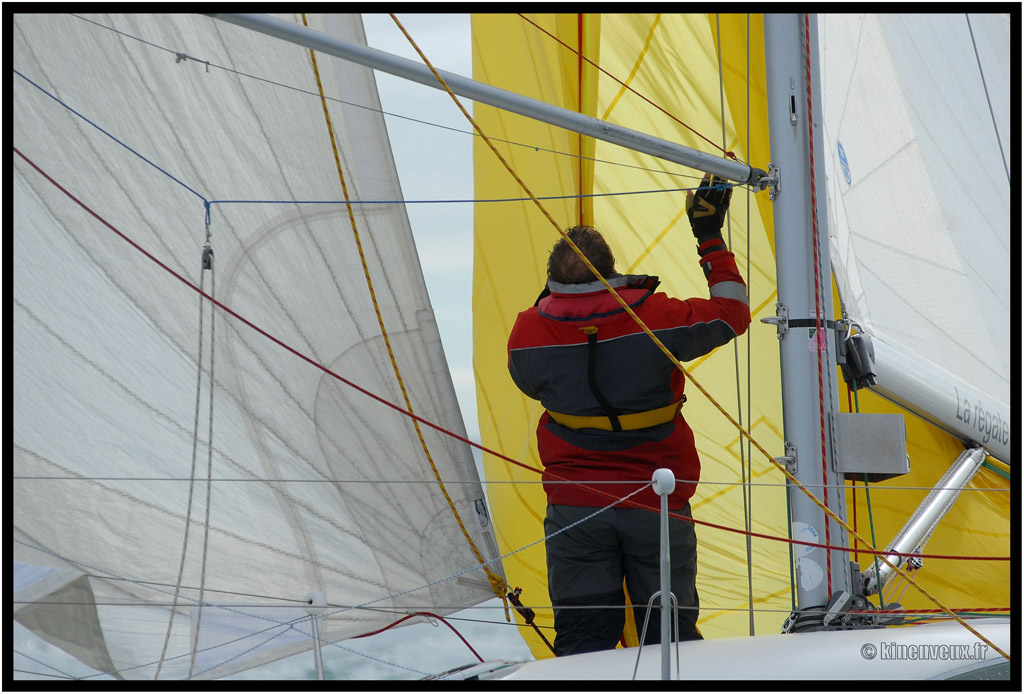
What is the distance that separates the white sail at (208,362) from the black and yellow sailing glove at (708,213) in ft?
2.48

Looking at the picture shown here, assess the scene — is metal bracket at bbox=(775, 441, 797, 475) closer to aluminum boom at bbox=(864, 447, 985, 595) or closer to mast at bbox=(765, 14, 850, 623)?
mast at bbox=(765, 14, 850, 623)

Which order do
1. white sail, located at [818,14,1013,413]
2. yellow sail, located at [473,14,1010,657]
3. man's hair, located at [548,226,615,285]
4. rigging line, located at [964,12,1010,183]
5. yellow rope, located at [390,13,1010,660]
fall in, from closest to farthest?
1. yellow rope, located at [390,13,1010,660]
2. man's hair, located at [548,226,615,285]
3. white sail, located at [818,14,1013,413]
4. yellow sail, located at [473,14,1010,657]
5. rigging line, located at [964,12,1010,183]

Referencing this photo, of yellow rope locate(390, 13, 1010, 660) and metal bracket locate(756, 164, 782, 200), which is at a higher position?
metal bracket locate(756, 164, 782, 200)

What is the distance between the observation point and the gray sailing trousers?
2.14m

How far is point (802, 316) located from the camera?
7.34 feet

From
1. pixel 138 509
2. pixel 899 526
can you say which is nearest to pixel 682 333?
pixel 138 509

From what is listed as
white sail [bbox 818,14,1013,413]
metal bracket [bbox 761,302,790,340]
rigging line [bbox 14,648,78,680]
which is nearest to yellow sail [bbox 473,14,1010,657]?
white sail [bbox 818,14,1013,413]

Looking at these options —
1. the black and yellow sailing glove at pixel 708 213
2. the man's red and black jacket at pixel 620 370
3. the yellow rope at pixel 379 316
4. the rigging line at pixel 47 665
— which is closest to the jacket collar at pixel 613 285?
the man's red and black jacket at pixel 620 370

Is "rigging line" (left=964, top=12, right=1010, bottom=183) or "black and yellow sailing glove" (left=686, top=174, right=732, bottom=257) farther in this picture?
"rigging line" (left=964, top=12, right=1010, bottom=183)

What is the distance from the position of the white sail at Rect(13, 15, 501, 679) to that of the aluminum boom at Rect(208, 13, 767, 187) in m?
0.41

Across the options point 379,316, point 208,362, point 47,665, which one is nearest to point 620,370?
point 379,316

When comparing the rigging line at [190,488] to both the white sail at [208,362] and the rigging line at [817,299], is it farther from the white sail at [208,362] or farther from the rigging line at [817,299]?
the rigging line at [817,299]

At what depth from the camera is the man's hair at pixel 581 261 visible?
2.21 m

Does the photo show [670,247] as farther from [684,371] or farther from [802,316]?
[684,371]
